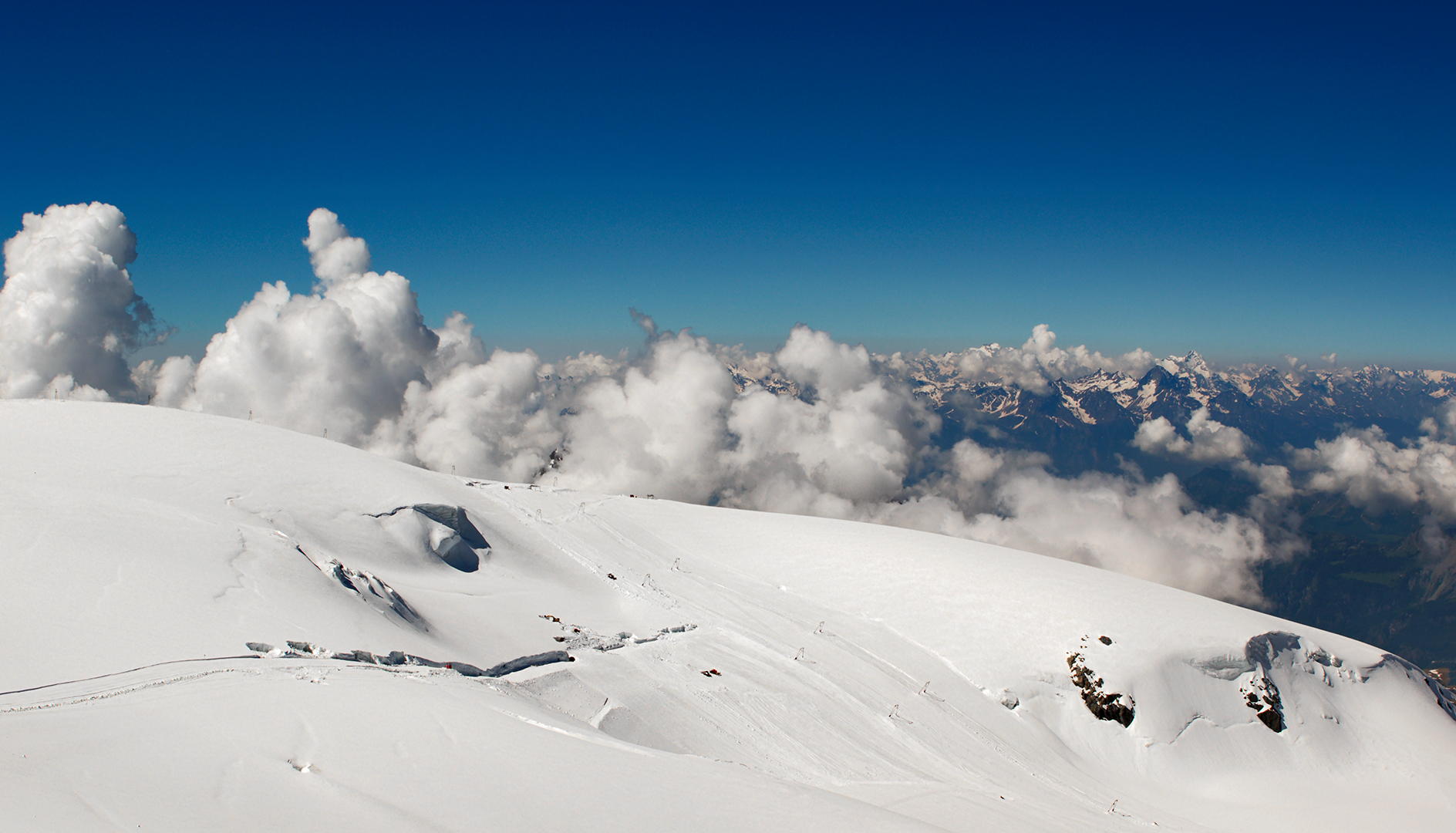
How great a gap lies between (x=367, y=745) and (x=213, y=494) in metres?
31.3

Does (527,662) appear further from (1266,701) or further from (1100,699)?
(1266,701)

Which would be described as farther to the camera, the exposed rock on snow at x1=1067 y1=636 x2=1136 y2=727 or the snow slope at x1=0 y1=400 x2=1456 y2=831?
the exposed rock on snow at x1=1067 y1=636 x2=1136 y2=727

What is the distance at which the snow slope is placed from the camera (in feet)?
46.1

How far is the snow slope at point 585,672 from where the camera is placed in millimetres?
14055

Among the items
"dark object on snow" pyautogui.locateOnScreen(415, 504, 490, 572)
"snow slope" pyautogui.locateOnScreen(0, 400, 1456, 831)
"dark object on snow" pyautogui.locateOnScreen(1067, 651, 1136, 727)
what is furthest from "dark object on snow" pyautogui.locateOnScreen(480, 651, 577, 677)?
"dark object on snow" pyautogui.locateOnScreen(1067, 651, 1136, 727)

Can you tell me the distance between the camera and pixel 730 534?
186ft

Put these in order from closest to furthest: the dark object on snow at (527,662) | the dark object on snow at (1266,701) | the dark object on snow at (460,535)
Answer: the dark object on snow at (527,662)
the dark object on snow at (1266,701)
the dark object on snow at (460,535)

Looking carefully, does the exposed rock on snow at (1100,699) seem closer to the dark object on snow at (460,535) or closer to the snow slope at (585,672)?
the snow slope at (585,672)

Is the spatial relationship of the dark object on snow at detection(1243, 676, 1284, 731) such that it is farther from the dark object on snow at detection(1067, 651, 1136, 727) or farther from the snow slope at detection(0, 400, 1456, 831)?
the dark object on snow at detection(1067, 651, 1136, 727)

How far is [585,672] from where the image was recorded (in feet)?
96.2

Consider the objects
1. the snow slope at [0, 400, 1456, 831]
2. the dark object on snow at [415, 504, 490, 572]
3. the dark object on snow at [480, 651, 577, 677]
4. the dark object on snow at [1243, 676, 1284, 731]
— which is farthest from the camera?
the dark object on snow at [415, 504, 490, 572]

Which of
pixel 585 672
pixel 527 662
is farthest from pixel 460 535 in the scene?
pixel 585 672

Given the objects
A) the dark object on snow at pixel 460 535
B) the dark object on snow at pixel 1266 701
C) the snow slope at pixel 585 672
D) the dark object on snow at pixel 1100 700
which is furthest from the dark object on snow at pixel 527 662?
the dark object on snow at pixel 1266 701

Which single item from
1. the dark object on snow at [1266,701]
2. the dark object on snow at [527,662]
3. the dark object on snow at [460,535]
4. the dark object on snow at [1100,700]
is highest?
the dark object on snow at [460,535]
